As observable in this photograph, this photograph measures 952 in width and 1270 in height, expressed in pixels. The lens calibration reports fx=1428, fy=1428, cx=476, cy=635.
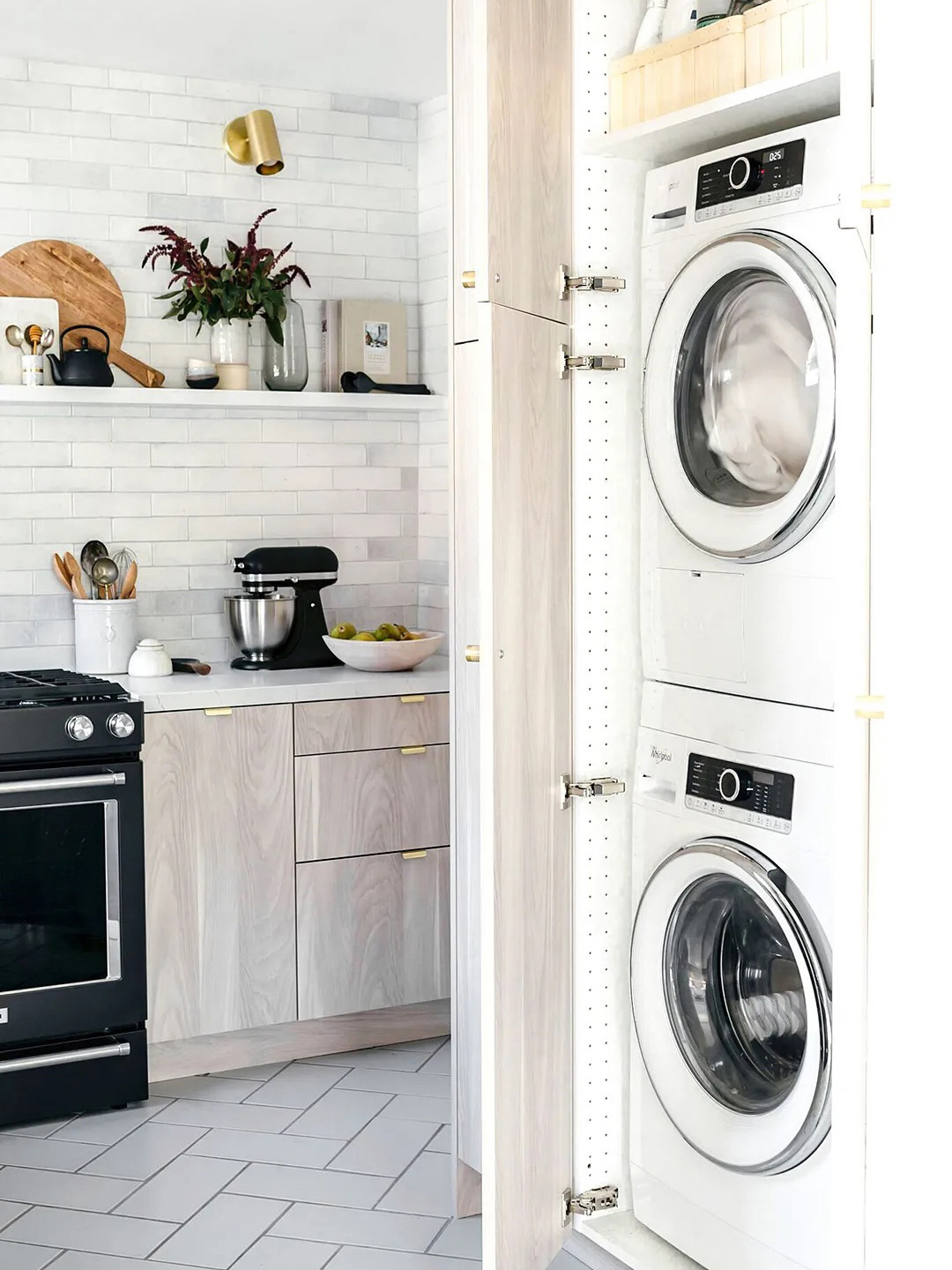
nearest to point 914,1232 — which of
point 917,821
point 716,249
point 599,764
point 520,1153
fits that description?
point 917,821

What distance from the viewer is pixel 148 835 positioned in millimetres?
3514

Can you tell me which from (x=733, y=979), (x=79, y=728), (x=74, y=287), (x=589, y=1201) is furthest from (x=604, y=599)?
(x=74, y=287)

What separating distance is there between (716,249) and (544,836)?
40.5 inches

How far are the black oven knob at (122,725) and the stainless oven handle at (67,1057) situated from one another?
747mm

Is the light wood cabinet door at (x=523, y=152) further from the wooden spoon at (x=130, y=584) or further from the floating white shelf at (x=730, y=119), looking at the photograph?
the wooden spoon at (x=130, y=584)

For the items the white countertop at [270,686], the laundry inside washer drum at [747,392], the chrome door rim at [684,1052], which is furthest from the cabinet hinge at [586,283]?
the white countertop at [270,686]

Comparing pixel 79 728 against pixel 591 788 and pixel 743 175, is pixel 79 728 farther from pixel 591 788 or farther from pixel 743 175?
pixel 743 175

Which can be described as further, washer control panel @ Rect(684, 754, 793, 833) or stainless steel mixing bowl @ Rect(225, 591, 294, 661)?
stainless steel mixing bowl @ Rect(225, 591, 294, 661)

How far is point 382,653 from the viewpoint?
388 cm

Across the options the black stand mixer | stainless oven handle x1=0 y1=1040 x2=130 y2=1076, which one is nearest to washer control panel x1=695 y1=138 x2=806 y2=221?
the black stand mixer

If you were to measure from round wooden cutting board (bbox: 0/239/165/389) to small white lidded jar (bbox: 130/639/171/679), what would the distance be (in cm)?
75

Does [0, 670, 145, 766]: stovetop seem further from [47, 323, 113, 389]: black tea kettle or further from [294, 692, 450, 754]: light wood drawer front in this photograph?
[47, 323, 113, 389]: black tea kettle

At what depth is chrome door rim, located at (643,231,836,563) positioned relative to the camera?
7.00ft

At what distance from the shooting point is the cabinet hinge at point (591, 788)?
2.57 meters
